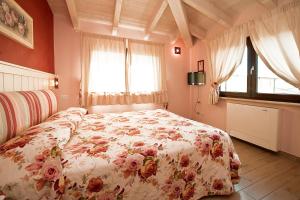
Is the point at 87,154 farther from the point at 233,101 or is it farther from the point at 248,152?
the point at 233,101

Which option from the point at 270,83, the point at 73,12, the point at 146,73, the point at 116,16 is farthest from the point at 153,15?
the point at 270,83

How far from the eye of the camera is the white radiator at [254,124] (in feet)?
7.80

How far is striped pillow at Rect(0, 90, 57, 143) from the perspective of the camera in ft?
3.43

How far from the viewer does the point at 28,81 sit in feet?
6.05

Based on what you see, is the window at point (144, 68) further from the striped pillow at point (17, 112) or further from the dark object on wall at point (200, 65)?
the striped pillow at point (17, 112)

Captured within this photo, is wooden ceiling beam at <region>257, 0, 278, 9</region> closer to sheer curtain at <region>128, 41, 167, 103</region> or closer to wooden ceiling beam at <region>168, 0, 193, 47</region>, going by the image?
wooden ceiling beam at <region>168, 0, 193, 47</region>

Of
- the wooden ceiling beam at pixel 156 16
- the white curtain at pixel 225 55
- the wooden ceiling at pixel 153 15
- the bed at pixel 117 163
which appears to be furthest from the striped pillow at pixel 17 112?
the white curtain at pixel 225 55

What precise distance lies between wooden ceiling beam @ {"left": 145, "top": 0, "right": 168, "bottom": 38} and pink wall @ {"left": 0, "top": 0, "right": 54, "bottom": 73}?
1.99 metres

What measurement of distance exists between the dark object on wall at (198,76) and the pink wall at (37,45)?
3168mm

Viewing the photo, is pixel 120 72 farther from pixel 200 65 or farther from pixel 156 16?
pixel 200 65

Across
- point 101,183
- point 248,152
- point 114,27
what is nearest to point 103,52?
point 114,27

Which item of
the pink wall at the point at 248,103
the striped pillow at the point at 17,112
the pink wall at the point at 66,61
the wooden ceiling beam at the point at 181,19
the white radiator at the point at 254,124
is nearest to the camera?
the striped pillow at the point at 17,112

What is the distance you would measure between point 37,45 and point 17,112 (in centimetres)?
155

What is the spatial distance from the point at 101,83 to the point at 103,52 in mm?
677
